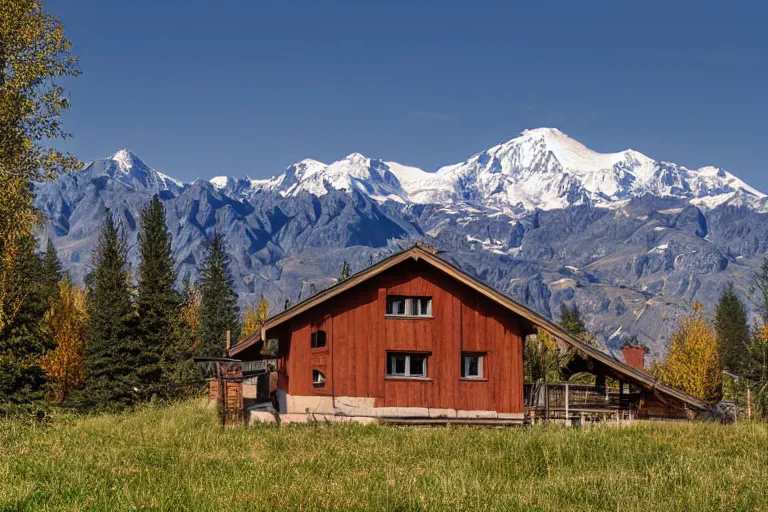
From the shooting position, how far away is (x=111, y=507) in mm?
13992

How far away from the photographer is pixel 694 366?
8881cm

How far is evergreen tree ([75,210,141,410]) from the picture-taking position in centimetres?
6625

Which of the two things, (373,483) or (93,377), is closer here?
(373,483)

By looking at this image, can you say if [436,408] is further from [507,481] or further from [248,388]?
[248,388]

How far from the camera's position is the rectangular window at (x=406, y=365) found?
115 ft

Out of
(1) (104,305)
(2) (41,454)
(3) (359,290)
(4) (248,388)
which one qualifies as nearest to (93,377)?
(1) (104,305)

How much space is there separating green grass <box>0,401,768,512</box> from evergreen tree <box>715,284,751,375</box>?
329ft

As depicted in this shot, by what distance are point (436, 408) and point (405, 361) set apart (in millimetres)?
2340

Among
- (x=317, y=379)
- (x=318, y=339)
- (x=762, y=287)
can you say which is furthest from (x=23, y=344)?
(x=762, y=287)

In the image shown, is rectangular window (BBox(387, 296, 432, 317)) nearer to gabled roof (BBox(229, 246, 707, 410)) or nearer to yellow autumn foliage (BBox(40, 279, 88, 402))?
gabled roof (BBox(229, 246, 707, 410))

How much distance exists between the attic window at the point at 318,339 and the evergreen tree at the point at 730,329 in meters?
93.4

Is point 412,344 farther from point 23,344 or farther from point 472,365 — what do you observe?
point 23,344

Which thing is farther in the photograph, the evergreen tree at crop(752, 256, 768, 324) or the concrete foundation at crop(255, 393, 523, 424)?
the evergreen tree at crop(752, 256, 768, 324)

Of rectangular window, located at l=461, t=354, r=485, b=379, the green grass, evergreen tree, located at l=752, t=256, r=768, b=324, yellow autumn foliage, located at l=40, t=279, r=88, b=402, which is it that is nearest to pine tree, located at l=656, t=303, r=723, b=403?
evergreen tree, located at l=752, t=256, r=768, b=324
